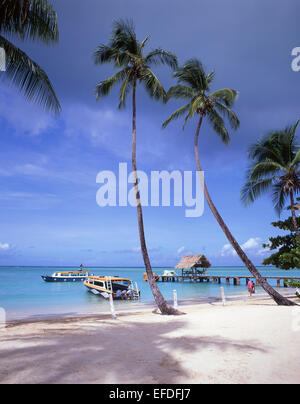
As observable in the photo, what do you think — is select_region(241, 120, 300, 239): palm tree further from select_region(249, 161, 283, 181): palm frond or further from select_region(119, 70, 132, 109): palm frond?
select_region(119, 70, 132, 109): palm frond

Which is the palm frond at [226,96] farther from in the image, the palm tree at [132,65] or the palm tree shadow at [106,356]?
the palm tree shadow at [106,356]

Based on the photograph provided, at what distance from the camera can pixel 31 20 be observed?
8.16 metres

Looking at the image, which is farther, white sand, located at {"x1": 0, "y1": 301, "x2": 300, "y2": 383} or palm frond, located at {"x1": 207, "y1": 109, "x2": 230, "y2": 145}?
palm frond, located at {"x1": 207, "y1": 109, "x2": 230, "y2": 145}

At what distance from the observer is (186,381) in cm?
438

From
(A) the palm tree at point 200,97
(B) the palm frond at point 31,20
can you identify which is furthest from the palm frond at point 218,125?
(B) the palm frond at point 31,20

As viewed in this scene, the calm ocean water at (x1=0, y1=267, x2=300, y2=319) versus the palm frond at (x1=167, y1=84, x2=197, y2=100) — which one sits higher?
the palm frond at (x1=167, y1=84, x2=197, y2=100)

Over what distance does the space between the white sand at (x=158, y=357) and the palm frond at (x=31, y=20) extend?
27.1 feet

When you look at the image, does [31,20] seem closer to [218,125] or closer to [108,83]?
[108,83]

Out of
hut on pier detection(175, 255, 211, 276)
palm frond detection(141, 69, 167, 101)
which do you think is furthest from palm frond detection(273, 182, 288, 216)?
hut on pier detection(175, 255, 211, 276)

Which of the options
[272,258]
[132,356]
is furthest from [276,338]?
[272,258]

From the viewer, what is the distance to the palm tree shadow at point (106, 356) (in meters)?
4.55

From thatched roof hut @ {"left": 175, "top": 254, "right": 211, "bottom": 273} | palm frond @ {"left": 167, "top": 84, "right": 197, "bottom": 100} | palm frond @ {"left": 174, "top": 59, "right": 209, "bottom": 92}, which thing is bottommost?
thatched roof hut @ {"left": 175, "top": 254, "right": 211, "bottom": 273}

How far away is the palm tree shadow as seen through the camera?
4547 millimetres

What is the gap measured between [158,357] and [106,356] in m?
1.10
